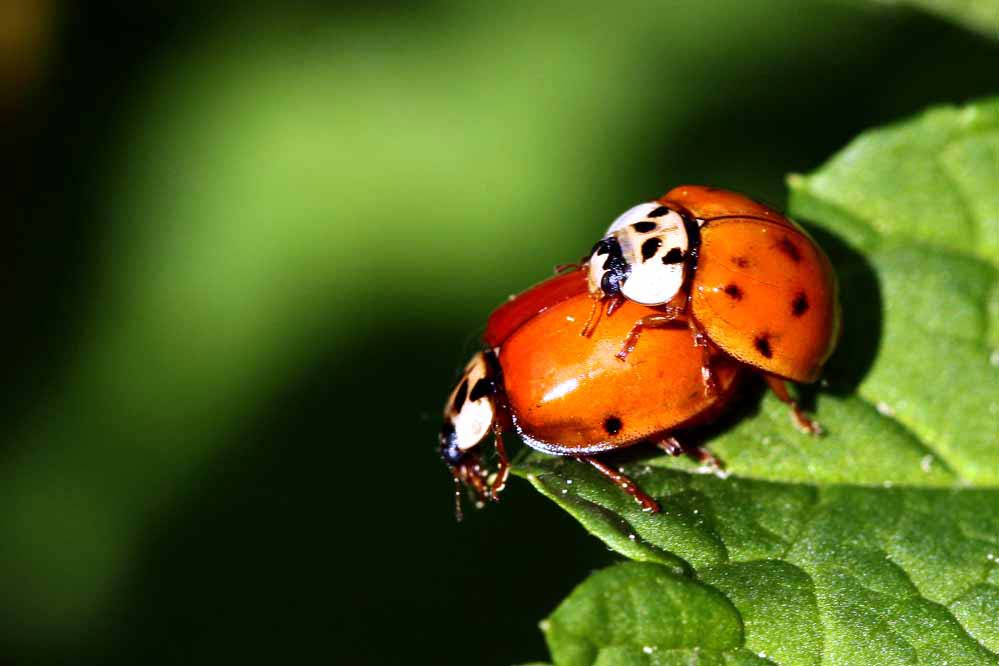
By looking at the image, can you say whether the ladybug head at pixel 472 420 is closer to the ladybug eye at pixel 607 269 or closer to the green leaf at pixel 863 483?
the green leaf at pixel 863 483

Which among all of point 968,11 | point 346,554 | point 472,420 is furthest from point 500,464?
point 968,11

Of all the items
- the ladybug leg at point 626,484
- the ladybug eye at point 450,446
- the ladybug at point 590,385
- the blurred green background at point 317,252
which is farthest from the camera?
the blurred green background at point 317,252

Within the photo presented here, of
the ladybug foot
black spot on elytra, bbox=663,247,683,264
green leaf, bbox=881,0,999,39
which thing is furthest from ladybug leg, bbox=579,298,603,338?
green leaf, bbox=881,0,999,39

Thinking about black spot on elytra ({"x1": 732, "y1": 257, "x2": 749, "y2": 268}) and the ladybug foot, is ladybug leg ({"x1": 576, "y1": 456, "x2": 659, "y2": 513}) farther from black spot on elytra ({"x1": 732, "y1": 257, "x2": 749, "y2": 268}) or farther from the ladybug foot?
black spot on elytra ({"x1": 732, "y1": 257, "x2": 749, "y2": 268})

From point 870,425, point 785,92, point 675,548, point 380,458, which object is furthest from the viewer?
point 785,92

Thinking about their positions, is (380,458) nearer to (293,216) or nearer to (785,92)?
(293,216)

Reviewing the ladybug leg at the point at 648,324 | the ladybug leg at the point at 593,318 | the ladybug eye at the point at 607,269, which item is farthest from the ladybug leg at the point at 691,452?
the ladybug eye at the point at 607,269

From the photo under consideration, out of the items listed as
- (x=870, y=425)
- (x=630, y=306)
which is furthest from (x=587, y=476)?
(x=870, y=425)
